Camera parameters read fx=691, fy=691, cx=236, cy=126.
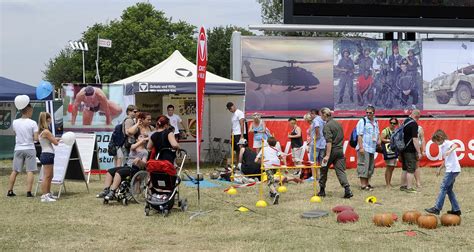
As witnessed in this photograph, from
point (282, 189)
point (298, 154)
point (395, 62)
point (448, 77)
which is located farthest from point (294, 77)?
Answer: point (282, 189)

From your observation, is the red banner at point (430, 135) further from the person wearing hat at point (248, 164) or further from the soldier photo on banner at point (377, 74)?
the person wearing hat at point (248, 164)

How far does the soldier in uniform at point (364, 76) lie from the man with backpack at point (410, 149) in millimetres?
7812

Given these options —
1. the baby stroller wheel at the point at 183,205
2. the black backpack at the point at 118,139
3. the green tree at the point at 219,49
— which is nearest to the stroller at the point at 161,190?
the baby stroller wheel at the point at 183,205

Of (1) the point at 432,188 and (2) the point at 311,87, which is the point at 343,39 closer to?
A: (2) the point at 311,87

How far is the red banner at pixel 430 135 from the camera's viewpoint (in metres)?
20.2

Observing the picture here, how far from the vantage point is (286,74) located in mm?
21797

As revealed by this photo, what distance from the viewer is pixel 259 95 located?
21453 millimetres

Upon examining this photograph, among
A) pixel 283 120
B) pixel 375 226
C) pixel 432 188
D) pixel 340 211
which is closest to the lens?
pixel 375 226

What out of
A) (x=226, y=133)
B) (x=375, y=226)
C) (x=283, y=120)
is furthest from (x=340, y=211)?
(x=226, y=133)

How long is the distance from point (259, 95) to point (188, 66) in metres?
2.38

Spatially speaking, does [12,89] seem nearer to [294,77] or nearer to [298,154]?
[294,77]

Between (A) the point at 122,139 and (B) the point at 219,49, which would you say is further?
(B) the point at 219,49

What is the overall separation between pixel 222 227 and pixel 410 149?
5771 mm

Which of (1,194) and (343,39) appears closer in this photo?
(1,194)
